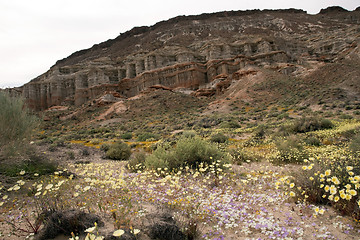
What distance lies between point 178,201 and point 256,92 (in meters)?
41.4

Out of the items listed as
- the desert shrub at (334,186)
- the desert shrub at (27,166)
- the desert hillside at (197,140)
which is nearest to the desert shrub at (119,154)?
the desert hillside at (197,140)

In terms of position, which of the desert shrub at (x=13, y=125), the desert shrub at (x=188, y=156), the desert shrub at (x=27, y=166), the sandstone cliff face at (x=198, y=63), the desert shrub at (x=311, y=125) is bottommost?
the desert shrub at (x=311, y=125)

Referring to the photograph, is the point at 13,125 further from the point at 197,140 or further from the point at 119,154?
the point at 119,154

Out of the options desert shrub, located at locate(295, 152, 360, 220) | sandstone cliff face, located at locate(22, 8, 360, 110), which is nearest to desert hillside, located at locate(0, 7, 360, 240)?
desert shrub, located at locate(295, 152, 360, 220)

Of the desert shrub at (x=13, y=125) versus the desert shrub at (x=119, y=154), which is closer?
the desert shrub at (x=13, y=125)

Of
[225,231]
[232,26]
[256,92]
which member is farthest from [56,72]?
[225,231]

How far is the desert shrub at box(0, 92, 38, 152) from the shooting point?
5.44 meters

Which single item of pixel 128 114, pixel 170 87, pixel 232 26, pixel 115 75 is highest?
pixel 232 26

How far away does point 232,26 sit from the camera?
101500mm

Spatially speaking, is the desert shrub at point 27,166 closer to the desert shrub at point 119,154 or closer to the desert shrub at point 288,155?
the desert shrub at point 119,154

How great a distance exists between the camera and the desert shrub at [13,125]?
17.9 ft

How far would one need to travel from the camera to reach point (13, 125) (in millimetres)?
5727

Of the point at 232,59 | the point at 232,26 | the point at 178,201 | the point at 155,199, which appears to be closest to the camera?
the point at 178,201

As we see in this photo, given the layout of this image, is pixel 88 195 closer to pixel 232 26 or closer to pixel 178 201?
pixel 178 201
